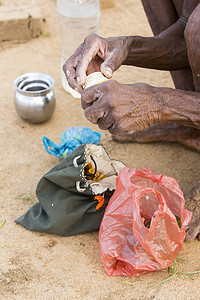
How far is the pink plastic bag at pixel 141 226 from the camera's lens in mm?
1959

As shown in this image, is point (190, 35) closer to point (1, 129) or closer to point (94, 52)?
point (94, 52)

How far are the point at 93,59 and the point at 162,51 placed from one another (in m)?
0.58

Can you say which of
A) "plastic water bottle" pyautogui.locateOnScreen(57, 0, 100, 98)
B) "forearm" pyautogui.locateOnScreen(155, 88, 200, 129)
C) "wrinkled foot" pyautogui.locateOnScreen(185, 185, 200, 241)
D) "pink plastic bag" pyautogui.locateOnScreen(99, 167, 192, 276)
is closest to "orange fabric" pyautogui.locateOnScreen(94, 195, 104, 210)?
"pink plastic bag" pyautogui.locateOnScreen(99, 167, 192, 276)

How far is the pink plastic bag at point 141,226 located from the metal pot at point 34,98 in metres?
1.22

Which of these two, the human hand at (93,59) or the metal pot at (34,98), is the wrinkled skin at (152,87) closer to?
the human hand at (93,59)

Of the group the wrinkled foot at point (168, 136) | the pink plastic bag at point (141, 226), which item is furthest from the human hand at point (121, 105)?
the wrinkled foot at point (168, 136)

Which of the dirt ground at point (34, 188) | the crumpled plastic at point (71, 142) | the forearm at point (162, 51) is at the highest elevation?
the forearm at point (162, 51)

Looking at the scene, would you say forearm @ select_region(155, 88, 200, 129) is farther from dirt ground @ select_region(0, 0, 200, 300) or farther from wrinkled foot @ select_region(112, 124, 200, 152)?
wrinkled foot @ select_region(112, 124, 200, 152)

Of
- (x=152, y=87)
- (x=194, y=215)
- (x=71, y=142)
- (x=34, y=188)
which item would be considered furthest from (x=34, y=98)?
(x=194, y=215)

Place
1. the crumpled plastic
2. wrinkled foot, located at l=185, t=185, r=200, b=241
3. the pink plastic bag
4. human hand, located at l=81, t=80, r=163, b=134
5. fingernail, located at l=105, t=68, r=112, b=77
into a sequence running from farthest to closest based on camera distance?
the crumpled plastic < wrinkled foot, located at l=185, t=185, r=200, b=241 < fingernail, located at l=105, t=68, r=112, b=77 < the pink plastic bag < human hand, located at l=81, t=80, r=163, b=134

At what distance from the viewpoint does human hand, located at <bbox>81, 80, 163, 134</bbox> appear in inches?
72.1

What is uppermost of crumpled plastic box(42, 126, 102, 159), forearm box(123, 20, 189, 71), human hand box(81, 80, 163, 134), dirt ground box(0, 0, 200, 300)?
human hand box(81, 80, 163, 134)

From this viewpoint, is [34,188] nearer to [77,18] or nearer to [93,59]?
[93,59]

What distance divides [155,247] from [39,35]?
3337 mm
